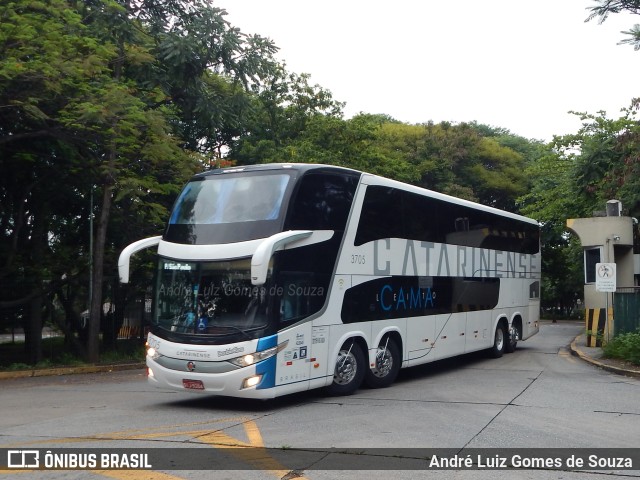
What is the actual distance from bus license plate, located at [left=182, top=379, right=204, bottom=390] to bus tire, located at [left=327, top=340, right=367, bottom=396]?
253 centimetres

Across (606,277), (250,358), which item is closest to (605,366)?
(606,277)

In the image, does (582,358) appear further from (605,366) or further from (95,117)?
(95,117)

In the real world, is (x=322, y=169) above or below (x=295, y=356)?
above

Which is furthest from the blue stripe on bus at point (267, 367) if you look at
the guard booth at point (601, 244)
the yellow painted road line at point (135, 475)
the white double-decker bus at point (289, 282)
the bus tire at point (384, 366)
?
the guard booth at point (601, 244)

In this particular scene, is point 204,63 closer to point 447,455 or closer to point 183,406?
point 183,406

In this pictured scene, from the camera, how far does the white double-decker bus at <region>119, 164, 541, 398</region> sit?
35.7ft

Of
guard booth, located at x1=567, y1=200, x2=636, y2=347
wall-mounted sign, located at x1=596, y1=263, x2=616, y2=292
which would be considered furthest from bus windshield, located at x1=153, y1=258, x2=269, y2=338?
guard booth, located at x1=567, y1=200, x2=636, y2=347

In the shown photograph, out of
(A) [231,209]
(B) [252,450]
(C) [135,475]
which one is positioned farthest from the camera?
(A) [231,209]

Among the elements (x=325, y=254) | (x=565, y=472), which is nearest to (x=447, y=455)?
(x=565, y=472)

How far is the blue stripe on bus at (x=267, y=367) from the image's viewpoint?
10711 mm

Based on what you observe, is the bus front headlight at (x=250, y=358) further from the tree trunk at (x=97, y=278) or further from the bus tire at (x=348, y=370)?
the tree trunk at (x=97, y=278)

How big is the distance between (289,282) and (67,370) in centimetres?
1029

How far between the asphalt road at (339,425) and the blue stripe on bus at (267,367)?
1.57ft

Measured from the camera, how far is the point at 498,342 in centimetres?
1992
